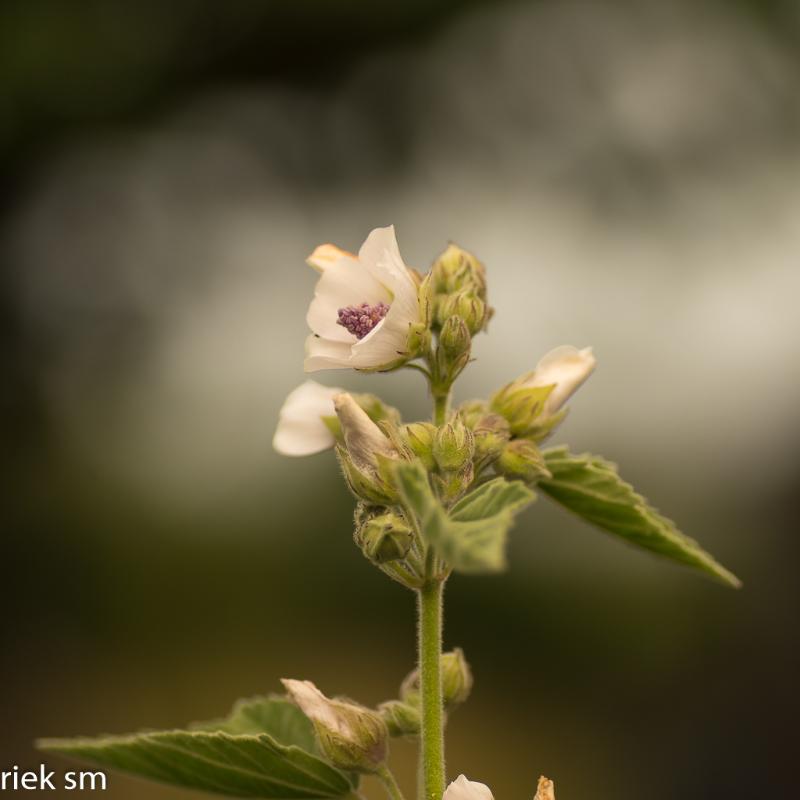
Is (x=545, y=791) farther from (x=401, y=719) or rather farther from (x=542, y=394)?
(x=542, y=394)

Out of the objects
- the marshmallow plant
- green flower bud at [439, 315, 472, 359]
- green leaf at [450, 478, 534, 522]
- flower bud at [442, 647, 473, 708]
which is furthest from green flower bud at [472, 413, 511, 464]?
flower bud at [442, 647, 473, 708]

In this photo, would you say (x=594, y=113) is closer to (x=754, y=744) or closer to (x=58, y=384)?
(x=58, y=384)

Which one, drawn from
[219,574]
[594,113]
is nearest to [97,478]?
[219,574]

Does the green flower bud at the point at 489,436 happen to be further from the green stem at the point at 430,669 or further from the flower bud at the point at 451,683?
the flower bud at the point at 451,683

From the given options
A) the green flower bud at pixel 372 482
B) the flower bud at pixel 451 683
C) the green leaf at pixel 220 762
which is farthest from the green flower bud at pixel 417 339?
the green leaf at pixel 220 762

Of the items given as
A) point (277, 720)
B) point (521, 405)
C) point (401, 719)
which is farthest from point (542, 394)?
point (277, 720)

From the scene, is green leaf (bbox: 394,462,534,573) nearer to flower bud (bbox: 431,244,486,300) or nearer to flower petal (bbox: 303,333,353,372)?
flower petal (bbox: 303,333,353,372)
